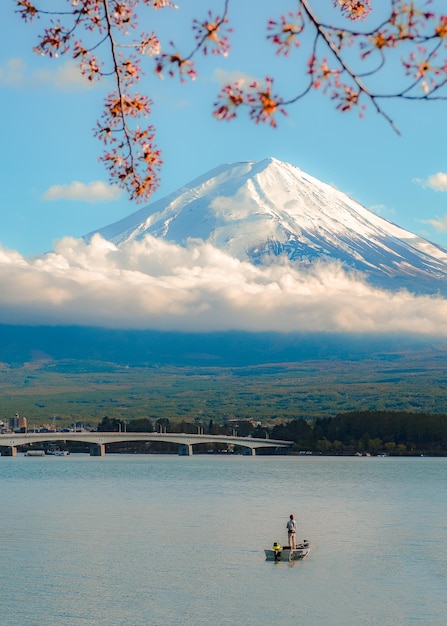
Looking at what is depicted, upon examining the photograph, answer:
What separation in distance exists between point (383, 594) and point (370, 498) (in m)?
44.1

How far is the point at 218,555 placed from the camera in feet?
156

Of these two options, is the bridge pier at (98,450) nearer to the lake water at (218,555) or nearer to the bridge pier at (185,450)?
the bridge pier at (185,450)

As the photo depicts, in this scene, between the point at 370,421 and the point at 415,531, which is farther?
the point at 370,421

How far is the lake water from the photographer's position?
35031 mm

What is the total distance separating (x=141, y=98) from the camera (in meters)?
8.41

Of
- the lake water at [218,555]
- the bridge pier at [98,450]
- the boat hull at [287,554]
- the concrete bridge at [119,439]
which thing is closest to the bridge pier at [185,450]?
the concrete bridge at [119,439]

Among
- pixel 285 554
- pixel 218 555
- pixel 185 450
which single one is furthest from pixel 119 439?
pixel 285 554

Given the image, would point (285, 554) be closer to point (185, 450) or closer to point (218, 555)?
point (218, 555)

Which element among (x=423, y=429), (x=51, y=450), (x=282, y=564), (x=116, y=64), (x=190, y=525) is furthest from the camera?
(x=51, y=450)

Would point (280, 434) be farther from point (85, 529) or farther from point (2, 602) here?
point (2, 602)

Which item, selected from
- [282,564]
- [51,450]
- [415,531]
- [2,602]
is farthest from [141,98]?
[51,450]

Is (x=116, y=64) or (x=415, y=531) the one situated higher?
(x=116, y=64)

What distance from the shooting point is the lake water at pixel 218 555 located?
35031mm

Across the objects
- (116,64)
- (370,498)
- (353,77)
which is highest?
(116,64)
